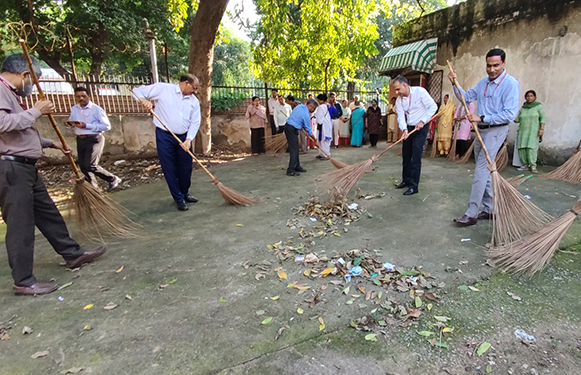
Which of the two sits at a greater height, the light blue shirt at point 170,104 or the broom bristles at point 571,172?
the light blue shirt at point 170,104

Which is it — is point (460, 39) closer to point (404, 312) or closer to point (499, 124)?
point (499, 124)

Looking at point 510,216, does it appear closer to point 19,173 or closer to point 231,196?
point 231,196

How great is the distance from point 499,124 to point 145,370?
3.65 metres

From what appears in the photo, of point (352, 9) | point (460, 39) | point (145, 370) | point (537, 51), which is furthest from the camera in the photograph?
point (352, 9)

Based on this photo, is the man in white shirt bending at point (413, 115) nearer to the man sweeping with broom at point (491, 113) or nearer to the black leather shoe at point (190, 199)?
the man sweeping with broom at point (491, 113)

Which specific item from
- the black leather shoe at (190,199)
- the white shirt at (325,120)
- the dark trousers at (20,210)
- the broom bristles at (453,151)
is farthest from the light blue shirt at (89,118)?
the broom bristles at (453,151)

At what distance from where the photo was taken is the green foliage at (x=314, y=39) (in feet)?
29.6

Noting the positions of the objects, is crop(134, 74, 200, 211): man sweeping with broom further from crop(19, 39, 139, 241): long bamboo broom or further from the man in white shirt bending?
the man in white shirt bending

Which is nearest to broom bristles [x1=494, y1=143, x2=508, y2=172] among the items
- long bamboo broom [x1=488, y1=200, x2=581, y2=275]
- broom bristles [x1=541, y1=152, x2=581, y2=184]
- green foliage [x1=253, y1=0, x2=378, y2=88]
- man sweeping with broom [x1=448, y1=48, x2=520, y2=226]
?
broom bristles [x1=541, y1=152, x2=581, y2=184]

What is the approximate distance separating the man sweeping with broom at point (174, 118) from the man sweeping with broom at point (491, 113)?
127 inches

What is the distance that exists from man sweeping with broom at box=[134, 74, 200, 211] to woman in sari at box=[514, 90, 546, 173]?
588 centimetres

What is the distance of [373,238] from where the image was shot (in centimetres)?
340

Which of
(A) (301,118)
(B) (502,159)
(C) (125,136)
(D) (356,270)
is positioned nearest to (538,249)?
(D) (356,270)

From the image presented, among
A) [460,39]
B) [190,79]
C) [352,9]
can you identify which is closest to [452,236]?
[190,79]
